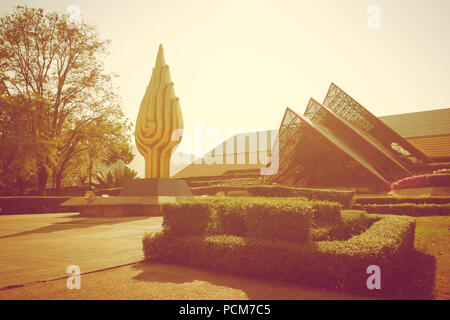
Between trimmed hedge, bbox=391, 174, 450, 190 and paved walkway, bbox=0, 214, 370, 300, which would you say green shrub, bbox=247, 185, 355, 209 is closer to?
paved walkway, bbox=0, 214, 370, 300

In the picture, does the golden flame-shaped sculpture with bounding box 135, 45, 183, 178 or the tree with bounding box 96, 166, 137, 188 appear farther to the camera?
the tree with bounding box 96, 166, 137, 188

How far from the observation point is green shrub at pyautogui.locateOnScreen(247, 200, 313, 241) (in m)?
6.23

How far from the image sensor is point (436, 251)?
7.53m

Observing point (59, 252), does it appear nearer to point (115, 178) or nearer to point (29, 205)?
point (29, 205)

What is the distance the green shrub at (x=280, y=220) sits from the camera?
623 centimetres

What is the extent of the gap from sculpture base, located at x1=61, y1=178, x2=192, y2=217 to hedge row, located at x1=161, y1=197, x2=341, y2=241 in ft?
33.2

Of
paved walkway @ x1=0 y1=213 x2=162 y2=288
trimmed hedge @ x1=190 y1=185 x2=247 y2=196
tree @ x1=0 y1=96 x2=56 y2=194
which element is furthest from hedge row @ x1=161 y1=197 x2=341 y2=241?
trimmed hedge @ x1=190 y1=185 x2=247 y2=196

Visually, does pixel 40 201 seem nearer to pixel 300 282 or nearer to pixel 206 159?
pixel 300 282

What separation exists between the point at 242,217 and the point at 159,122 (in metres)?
14.7

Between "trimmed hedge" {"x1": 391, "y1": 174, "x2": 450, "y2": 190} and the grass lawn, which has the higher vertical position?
"trimmed hedge" {"x1": 391, "y1": 174, "x2": 450, "y2": 190}

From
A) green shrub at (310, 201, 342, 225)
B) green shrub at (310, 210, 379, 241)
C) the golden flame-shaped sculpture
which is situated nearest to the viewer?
green shrub at (310, 210, 379, 241)
